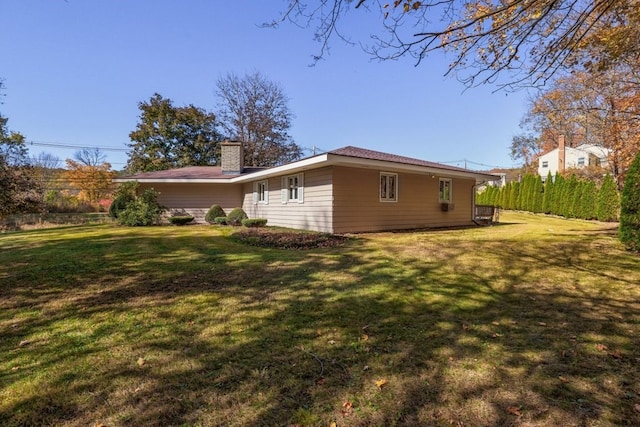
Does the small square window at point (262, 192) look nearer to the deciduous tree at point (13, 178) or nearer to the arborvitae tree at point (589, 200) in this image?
the deciduous tree at point (13, 178)

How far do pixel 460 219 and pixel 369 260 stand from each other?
1002 centimetres

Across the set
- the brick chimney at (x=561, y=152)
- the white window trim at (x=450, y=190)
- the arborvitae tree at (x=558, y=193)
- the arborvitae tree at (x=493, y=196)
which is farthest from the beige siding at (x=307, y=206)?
the brick chimney at (x=561, y=152)

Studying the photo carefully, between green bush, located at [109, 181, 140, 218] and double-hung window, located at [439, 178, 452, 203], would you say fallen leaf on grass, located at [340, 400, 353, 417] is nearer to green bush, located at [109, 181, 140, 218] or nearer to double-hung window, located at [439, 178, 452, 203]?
double-hung window, located at [439, 178, 452, 203]

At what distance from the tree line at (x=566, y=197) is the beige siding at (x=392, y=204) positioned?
28.7 ft

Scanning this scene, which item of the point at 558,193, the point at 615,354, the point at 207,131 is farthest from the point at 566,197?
the point at 207,131

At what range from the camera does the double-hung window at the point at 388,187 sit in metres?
11.9

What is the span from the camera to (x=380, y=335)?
3170 millimetres

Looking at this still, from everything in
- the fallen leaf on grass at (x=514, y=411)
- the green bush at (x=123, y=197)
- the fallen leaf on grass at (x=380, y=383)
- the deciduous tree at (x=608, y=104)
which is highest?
the deciduous tree at (x=608, y=104)

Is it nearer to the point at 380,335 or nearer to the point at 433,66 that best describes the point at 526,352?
the point at 380,335

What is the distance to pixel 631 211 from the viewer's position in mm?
6598

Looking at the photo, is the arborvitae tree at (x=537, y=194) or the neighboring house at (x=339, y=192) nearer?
the neighboring house at (x=339, y=192)

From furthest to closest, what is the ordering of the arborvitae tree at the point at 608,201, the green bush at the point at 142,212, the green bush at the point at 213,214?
the arborvitae tree at the point at 608,201 → the green bush at the point at 213,214 → the green bush at the point at 142,212

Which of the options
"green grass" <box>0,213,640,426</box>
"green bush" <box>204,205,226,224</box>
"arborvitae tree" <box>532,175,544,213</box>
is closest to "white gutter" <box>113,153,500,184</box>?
→ "green bush" <box>204,205,226,224</box>

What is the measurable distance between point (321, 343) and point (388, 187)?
9597mm
